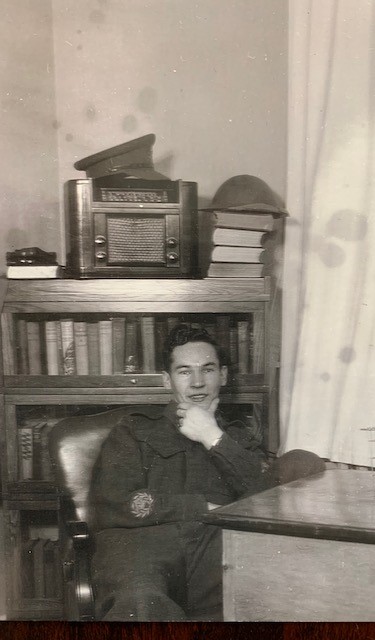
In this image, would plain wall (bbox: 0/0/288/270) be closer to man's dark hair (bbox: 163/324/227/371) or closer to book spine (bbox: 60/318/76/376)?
book spine (bbox: 60/318/76/376)

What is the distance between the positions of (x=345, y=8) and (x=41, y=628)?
5.13 ft

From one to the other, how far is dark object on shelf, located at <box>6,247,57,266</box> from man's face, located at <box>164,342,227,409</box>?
0.35 meters

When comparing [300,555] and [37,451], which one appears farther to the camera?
[37,451]

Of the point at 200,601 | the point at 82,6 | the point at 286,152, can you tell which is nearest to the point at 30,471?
the point at 200,601

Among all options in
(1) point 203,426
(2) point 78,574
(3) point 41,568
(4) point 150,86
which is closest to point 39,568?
(3) point 41,568

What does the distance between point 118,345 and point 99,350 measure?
4 cm

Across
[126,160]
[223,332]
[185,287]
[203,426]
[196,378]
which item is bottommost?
[203,426]

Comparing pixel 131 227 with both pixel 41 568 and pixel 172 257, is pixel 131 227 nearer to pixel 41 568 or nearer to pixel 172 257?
pixel 172 257

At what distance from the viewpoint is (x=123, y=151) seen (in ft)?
5.37

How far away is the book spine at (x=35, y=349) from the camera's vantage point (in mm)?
1669

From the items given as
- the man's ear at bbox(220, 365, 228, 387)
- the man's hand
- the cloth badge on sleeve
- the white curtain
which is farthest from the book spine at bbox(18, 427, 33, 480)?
the white curtain

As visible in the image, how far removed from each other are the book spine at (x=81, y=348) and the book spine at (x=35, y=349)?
84 millimetres

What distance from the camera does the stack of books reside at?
64.5 inches

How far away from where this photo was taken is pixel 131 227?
5.35ft
